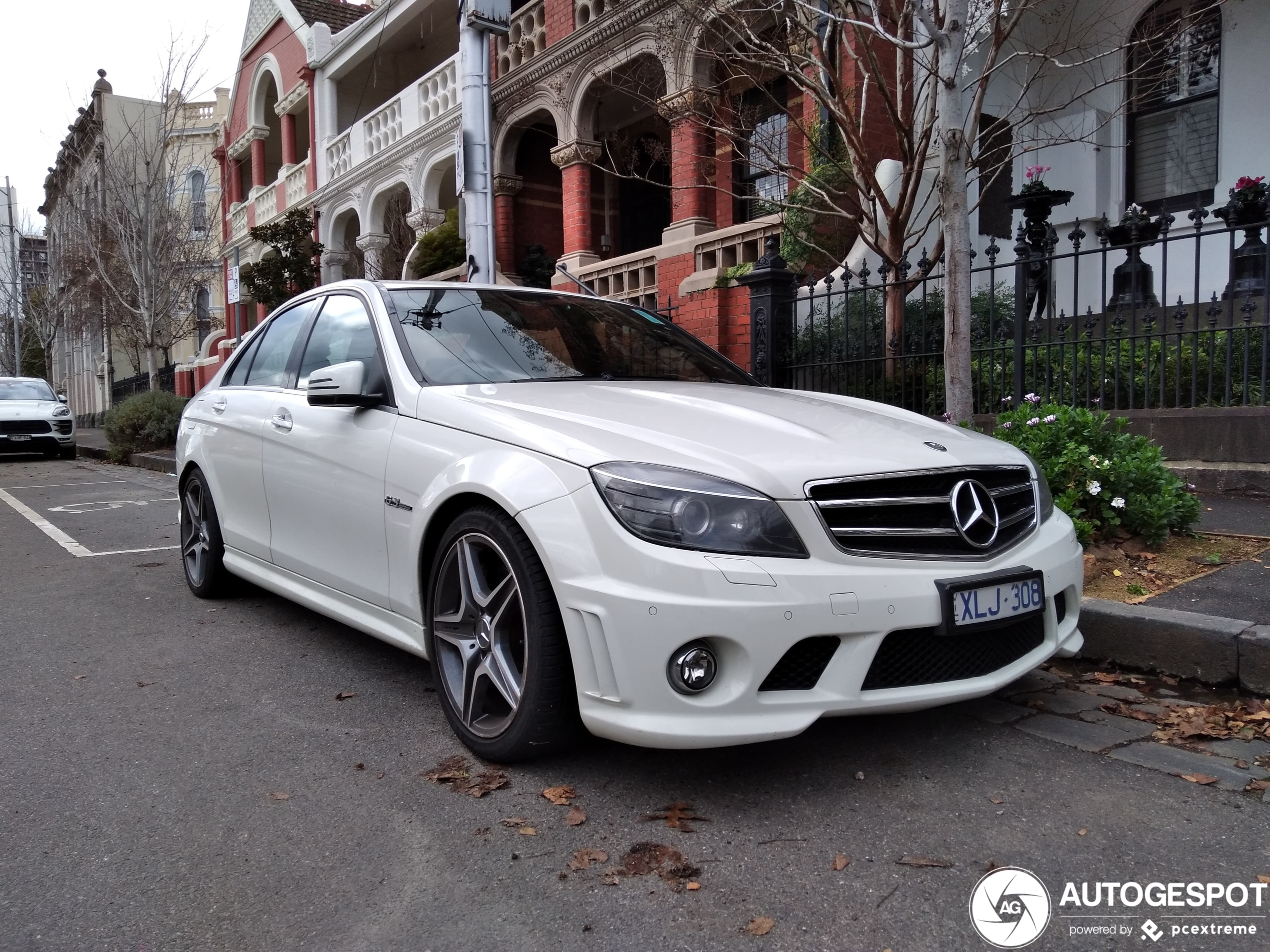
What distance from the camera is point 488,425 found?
10.5 ft

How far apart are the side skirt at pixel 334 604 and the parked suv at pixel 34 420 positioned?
1514cm

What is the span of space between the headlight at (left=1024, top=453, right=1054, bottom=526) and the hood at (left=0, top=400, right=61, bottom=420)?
60.2 ft

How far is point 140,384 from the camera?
26.1 metres

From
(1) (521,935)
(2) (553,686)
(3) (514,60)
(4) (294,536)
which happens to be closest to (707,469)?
(2) (553,686)

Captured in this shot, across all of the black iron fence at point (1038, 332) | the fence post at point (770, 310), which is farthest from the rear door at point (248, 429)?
the fence post at point (770, 310)

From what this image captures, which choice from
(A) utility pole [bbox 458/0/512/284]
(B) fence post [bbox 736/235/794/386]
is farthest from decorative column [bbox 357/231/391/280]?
(B) fence post [bbox 736/235/794/386]

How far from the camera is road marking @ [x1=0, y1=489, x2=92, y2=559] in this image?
290 inches

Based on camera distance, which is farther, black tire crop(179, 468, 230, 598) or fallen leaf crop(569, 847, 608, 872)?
black tire crop(179, 468, 230, 598)

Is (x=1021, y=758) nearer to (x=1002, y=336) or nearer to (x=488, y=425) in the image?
(x=488, y=425)

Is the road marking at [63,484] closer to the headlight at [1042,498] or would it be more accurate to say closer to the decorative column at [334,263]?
the decorative column at [334,263]

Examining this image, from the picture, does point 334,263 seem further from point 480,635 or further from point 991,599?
point 991,599

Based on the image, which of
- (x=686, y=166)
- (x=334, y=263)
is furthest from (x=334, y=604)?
(x=334, y=263)

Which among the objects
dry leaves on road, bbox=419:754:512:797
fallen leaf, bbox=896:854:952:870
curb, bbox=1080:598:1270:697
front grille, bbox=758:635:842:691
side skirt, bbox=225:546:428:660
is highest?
front grille, bbox=758:635:842:691

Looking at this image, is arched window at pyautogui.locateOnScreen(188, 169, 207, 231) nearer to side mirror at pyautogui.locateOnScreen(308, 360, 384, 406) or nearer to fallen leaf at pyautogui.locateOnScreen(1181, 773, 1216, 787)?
side mirror at pyautogui.locateOnScreen(308, 360, 384, 406)
